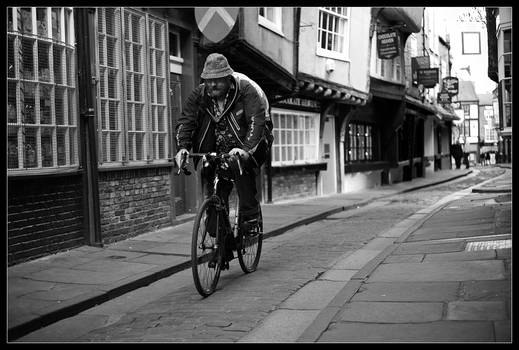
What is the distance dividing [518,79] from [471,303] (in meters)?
1.90

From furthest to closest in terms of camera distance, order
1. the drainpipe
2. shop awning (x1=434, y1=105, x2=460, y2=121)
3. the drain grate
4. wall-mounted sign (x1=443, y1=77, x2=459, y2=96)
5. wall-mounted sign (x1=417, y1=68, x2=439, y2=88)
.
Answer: shop awning (x1=434, y1=105, x2=460, y2=121), wall-mounted sign (x1=443, y1=77, x2=459, y2=96), wall-mounted sign (x1=417, y1=68, x2=439, y2=88), the drainpipe, the drain grate

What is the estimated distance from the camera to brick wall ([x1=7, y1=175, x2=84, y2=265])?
705 cm

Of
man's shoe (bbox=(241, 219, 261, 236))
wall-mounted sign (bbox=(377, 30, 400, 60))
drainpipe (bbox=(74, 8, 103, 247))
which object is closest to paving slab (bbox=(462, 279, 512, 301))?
man's shoe (bbox=(241, 219, 261, 236))

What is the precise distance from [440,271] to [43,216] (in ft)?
14.7

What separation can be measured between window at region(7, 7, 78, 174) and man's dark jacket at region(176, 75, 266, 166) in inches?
88.7

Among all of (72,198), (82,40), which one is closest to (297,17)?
(82,40)

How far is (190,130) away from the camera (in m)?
6.00

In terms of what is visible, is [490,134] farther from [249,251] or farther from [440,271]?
[249,251]

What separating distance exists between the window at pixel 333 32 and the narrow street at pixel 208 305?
1013cm

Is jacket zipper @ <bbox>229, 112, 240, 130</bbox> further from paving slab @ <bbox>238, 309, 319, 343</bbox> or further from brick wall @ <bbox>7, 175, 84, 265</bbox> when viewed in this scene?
brick wall @ <bbox>7, 175, 84, 265</bbox>

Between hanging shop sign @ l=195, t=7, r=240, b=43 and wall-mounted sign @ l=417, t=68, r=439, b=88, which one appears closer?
hanging shop sign @ l=195, t=7, r=240, b=43

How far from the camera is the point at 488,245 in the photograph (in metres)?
7.54

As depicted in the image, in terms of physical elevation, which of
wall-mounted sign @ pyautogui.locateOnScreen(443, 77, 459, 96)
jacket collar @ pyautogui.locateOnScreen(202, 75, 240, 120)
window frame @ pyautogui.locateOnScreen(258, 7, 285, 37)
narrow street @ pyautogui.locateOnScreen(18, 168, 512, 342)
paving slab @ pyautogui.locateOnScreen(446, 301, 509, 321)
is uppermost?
wall-mounted sign @ pyautogui.locateOnScreen(443, 77, 459, 96)
